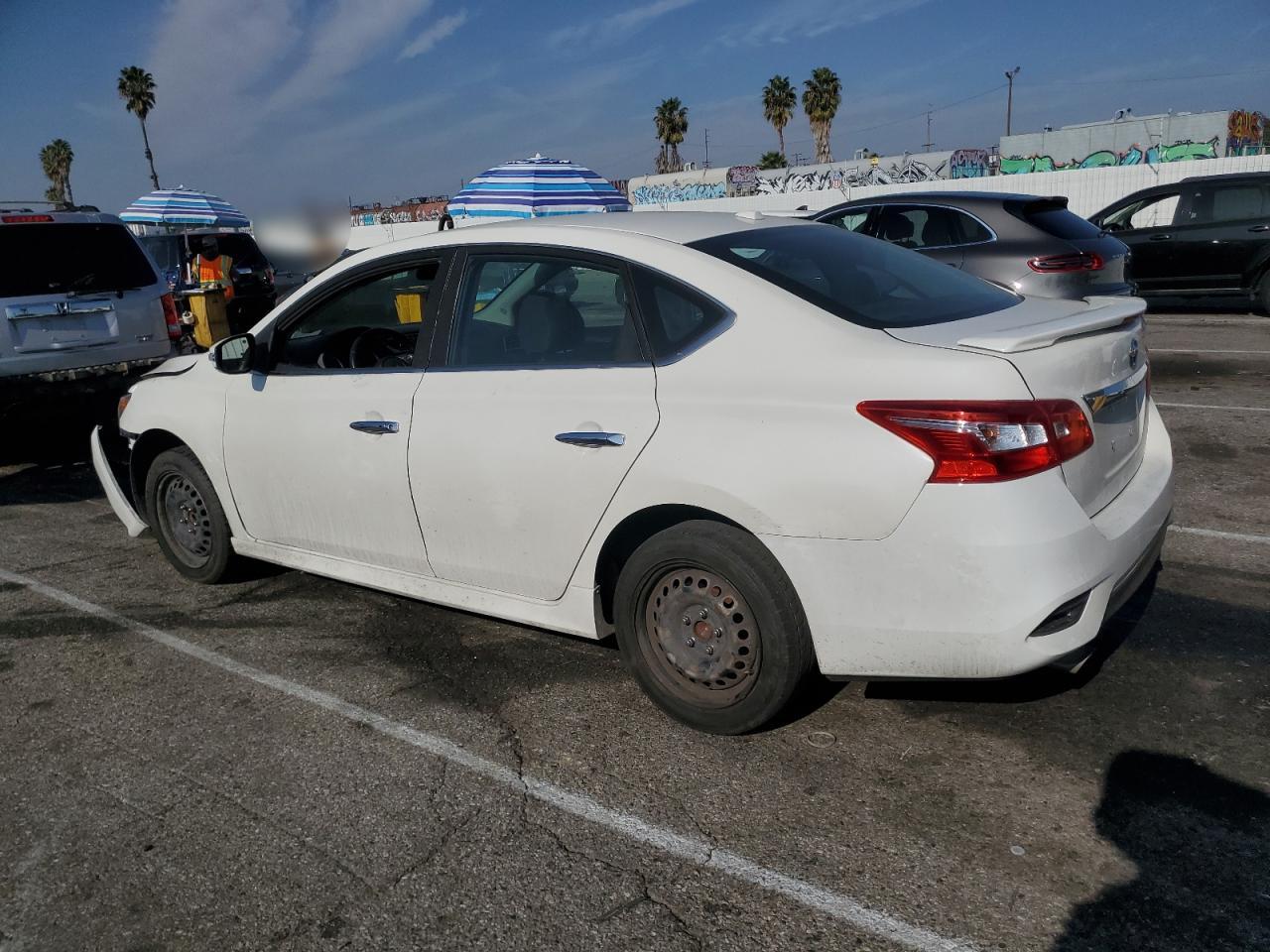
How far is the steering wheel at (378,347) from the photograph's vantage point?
4680 mm

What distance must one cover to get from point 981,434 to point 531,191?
14.4m

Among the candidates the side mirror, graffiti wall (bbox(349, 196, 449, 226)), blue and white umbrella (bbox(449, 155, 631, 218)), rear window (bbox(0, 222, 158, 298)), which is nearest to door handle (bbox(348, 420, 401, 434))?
the side mirror

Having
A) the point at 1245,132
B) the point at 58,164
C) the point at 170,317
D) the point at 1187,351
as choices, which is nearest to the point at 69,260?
the point at 170,317

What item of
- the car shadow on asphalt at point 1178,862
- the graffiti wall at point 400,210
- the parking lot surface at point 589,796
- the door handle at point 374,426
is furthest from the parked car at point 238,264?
the graffiti wall at point 400,210

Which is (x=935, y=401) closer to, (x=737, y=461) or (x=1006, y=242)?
(x=737, y=461)

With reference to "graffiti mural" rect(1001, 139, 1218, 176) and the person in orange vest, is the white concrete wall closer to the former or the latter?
"graffiti mural" rect(1001, 139, 1218, 176)

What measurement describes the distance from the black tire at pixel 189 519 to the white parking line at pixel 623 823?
624 mm

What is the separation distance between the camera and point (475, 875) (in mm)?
2746

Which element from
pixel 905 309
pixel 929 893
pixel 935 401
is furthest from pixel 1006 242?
pixel 929 893

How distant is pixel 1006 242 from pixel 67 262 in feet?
25.4

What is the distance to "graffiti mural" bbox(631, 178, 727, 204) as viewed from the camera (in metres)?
42.4

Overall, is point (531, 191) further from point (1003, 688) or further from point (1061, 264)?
point (1003, 688)

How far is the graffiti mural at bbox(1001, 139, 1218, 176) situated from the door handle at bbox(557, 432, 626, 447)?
109ft

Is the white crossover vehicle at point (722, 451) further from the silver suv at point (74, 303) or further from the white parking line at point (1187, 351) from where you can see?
the white parking line at point (1187, 351)
